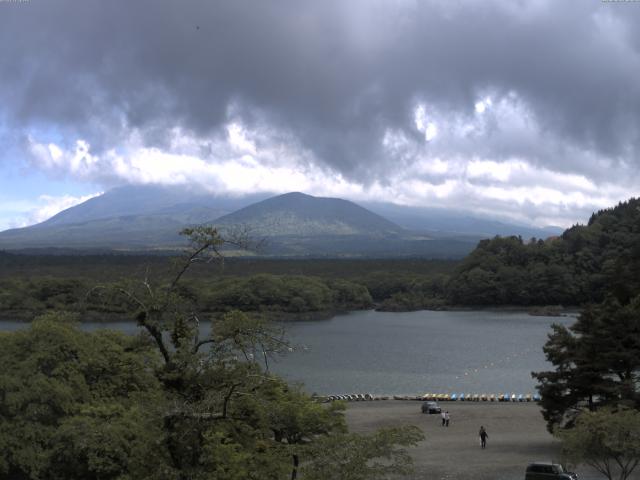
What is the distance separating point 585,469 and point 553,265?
226 feet

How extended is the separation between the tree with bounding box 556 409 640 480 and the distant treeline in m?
52.0

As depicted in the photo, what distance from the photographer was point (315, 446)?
799 centimetres

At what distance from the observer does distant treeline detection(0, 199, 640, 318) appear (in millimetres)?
69688

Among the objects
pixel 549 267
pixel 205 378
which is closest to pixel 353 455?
pixel 205 378

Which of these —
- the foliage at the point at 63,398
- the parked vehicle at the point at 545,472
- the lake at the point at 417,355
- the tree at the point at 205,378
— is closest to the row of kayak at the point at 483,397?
the lake at the point at 417,355

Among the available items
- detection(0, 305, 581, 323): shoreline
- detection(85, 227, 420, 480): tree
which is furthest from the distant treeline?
detection(85, 227, 420, 480): tree

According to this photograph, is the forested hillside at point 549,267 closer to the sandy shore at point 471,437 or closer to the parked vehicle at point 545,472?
the sandy shore at point 471,437

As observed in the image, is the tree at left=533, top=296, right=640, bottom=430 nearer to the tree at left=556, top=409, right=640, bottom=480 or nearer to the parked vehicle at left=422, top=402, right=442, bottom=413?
the tree at left=556, top=409, right=640, bottom=480

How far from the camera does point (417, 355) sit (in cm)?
A: 4384

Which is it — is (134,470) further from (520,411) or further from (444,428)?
(520,411)

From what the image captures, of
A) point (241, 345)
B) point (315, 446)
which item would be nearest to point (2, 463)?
point (315, 446)

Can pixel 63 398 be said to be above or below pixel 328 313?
above

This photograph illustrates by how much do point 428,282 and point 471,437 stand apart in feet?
229

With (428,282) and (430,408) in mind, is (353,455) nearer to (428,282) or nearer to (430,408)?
(430,408)
